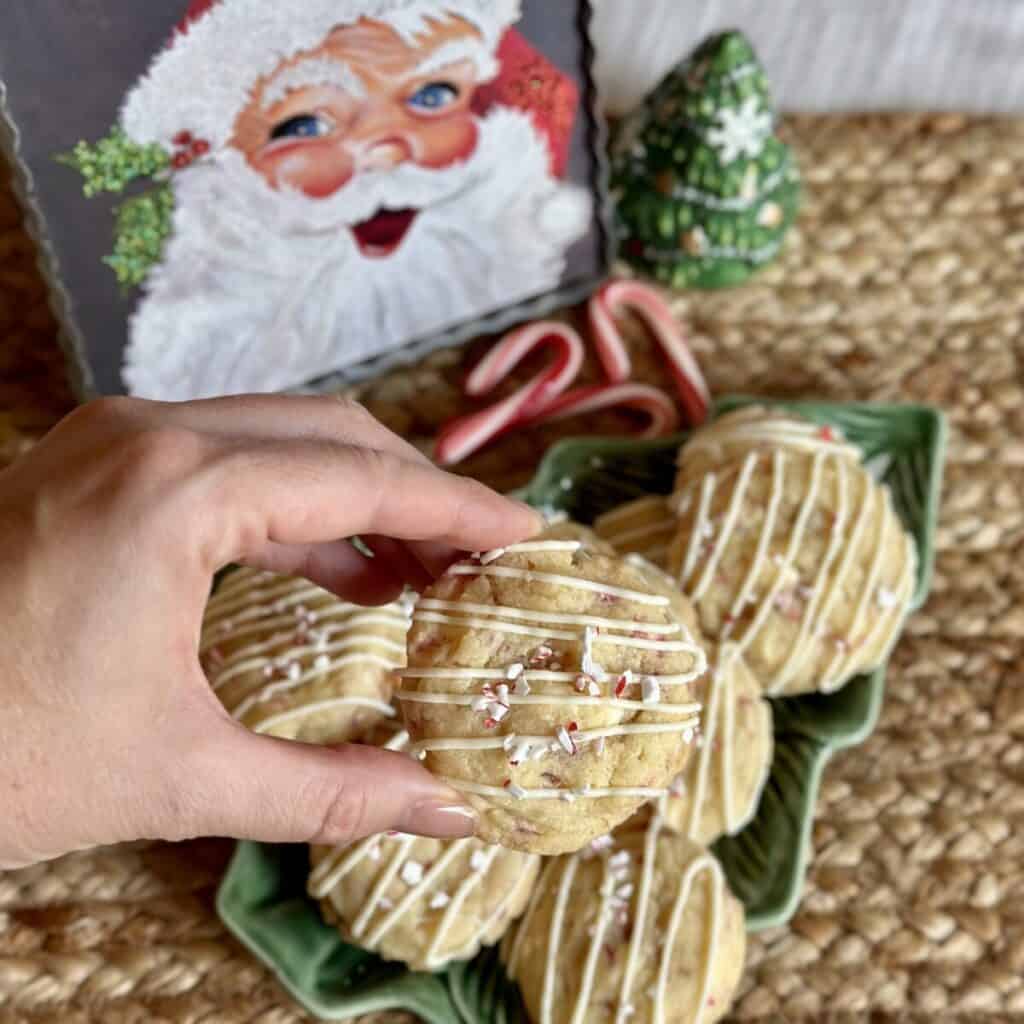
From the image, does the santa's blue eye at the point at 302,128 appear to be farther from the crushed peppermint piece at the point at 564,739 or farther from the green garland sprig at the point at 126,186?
the crushed peppermint piece at the point at 564,739

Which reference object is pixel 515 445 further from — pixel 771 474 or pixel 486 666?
pixel 486 666

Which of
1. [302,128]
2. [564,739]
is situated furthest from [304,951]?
[302,128]

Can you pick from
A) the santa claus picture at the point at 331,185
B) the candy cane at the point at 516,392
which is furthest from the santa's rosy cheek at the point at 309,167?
the candy cane at the point at 516,392

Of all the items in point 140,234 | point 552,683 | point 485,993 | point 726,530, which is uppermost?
point 140,234

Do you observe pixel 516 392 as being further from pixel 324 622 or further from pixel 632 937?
pixel 632 937

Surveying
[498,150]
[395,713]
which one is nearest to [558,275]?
[498,150]

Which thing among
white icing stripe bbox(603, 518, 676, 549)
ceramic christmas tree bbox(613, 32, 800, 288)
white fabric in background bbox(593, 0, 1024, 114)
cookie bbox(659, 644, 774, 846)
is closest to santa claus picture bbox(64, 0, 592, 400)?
ceramic christmas tree bbox(613, 32, 800, 288)
